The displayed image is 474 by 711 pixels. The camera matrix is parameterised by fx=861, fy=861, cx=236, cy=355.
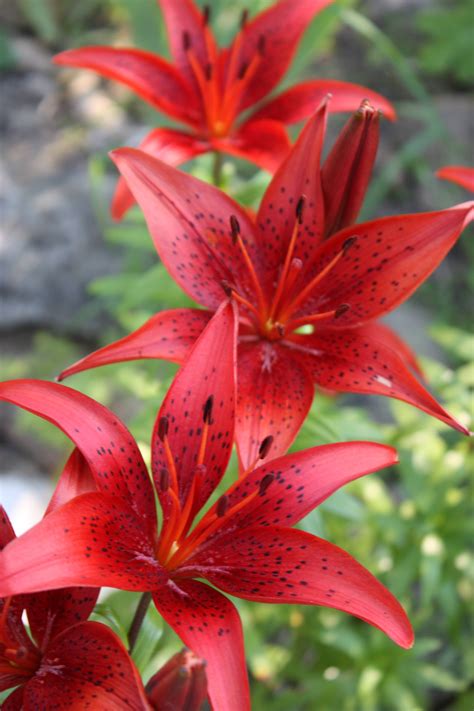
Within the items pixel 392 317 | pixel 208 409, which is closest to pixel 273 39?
pixel 208 409

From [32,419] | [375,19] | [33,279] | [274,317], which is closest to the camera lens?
[274,317]

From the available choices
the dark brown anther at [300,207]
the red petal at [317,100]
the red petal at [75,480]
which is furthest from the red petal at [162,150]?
the red petal at [75,480]

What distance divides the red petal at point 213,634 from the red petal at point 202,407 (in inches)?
3.8

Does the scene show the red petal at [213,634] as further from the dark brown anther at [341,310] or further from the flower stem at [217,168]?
the flower stem at [217,168]

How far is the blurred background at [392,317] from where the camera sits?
154cm

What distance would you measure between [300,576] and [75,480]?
0.22 meters

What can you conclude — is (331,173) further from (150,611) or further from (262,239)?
(150,611)

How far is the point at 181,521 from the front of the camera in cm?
80

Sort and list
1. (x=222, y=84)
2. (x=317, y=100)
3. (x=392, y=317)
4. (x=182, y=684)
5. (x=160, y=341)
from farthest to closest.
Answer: (x=392, y=317) < (x=222, y=84) < (x=317, y=100) < (x=160, y=341) < (x=182, y=684)

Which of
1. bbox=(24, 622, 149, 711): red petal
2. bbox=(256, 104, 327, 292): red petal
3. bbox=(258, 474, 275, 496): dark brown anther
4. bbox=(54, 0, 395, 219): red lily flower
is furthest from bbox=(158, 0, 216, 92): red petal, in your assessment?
bbox=(24, 622, 149, 711): red petal

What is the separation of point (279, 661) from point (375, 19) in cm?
289

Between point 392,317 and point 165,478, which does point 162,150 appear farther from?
point 392,317

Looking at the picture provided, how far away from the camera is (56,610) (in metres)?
0.77

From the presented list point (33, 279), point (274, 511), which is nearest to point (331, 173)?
point (274, 511)
